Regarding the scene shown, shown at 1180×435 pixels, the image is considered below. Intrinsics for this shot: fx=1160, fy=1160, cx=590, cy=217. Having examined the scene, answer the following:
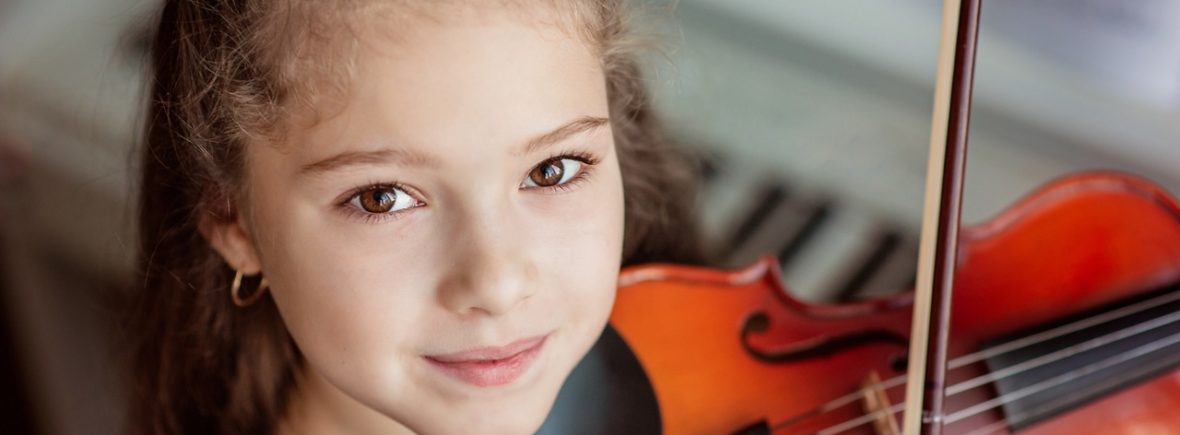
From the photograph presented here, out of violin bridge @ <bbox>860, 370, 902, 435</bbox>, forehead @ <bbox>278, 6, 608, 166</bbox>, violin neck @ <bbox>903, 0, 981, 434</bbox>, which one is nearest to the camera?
forehead @ <bbox>278, 6, 608, 166</bbox>

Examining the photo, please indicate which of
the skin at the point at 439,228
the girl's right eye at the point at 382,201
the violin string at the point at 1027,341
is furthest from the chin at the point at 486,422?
the violin string at the point at 1027,341

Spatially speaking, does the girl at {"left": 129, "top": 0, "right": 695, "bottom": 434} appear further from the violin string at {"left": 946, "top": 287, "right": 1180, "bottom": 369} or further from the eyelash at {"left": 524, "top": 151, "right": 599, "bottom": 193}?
the violin string at {"left": 946, "top": 287, "right": 1180, "bottom": 369}

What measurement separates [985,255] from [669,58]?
0.28 m

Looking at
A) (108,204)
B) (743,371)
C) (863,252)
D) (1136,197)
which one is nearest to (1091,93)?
(1136,197)

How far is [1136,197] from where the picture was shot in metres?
0.76

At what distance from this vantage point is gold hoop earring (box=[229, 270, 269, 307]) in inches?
20.6

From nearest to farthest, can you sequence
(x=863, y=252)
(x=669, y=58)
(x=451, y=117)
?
(x=451, y=117) < (x=669, y=58) < (x=863, y=252)

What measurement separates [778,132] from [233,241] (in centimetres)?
31

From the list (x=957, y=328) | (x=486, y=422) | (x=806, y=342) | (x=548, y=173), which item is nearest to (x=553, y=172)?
(x=548, y=173)

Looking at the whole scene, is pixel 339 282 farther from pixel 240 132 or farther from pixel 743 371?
pixel 743 371

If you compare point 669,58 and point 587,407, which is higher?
point 669,58

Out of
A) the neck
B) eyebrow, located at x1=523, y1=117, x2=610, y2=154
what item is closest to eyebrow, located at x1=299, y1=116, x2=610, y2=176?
eyebrow, located at x1=523, y1=117, x2=610, y2=154

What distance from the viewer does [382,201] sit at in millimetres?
488

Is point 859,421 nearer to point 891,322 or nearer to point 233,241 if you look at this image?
point 891,322
